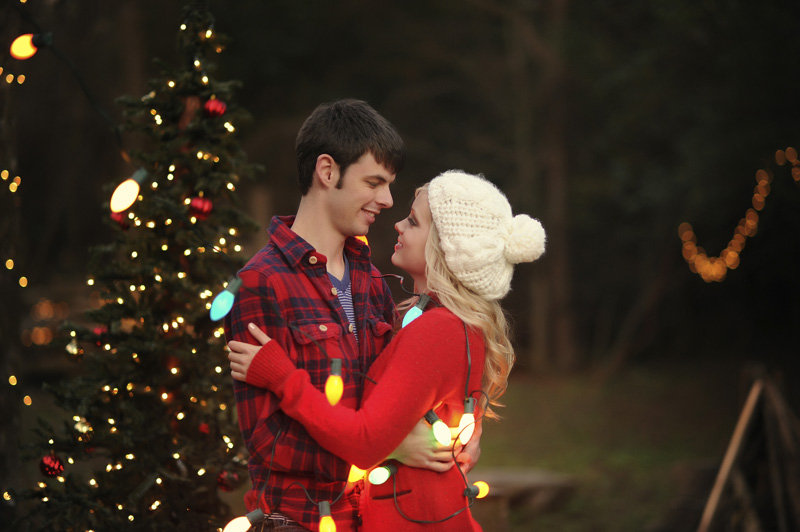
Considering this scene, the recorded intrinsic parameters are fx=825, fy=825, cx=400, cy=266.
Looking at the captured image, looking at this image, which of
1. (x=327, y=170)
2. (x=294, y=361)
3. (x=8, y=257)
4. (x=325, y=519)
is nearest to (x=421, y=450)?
(x=325, y=519)

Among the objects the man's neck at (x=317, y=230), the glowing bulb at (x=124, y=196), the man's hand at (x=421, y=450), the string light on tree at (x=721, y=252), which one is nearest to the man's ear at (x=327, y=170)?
the man's neck at (x=317, y=230)

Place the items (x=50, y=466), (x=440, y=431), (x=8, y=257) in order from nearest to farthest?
(x=440, y=431) → (x=50, y=466) → (x=8, y=257)

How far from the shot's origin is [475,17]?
14.8 metres

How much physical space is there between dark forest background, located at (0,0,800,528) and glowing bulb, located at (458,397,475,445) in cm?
859

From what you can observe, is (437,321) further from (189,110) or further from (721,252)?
(721,252)

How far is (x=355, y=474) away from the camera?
2.61 m

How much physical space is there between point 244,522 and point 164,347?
1291 millimetres

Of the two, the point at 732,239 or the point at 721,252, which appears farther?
the point at 721,252

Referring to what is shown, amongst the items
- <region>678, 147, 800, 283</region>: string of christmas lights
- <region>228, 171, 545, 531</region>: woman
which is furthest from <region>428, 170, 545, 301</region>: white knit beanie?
<region>678, 147, 800, 283</region>: string of christmas lights

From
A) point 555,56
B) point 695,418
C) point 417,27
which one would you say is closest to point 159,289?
point 695,418

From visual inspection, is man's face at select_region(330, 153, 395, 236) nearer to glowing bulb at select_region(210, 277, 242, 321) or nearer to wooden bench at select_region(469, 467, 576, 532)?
glowing bulb at select_region(210, 277, 242, 321)

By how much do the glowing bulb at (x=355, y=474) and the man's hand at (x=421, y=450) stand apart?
0.39 ft

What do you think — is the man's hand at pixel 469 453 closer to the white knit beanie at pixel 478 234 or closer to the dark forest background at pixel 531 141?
the white knit beanie at pixel 478 234

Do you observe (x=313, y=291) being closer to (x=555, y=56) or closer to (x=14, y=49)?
(x=14, y=49)
